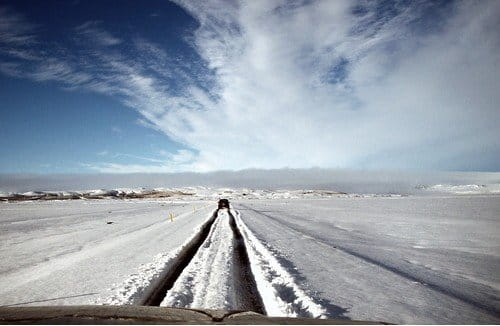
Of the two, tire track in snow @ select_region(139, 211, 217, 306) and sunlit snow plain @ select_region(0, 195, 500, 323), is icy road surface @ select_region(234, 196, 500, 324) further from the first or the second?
tire track in snow @ select_region(139, 211, 217, 306)

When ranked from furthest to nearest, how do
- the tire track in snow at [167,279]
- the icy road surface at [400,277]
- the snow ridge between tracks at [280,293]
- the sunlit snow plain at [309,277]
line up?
the tire track in snow at [167,279] < the sunlit snow plain at [309,277] < the icy road surface at [400,277] < the snow ridge between tracks at [280,293]

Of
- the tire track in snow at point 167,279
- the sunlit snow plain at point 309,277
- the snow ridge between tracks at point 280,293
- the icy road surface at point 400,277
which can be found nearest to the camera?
the snow ridge between tracks at point 280,293

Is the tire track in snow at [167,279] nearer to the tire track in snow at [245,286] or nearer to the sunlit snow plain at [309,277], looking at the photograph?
the sunlit snow plain at [309,277]

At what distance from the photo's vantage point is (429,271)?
7.20 meters

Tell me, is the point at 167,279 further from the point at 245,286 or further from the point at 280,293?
the point at 280,293

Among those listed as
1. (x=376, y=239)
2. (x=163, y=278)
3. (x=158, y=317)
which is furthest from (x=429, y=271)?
(x=158, y=317)

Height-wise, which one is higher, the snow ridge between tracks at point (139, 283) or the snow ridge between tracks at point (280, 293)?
the snow ridge between tracks at point (280, 293)

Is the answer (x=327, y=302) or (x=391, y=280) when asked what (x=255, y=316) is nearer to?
(x=327, y=302)

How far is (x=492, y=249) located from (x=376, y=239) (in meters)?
3.97

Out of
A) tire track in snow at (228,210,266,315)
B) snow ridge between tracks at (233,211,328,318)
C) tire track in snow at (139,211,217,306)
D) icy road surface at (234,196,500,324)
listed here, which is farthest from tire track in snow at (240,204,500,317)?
tire track in snow at (139,211,217,306)

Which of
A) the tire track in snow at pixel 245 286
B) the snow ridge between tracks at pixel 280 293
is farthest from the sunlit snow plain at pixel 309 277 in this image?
the tire track in snow at pixel 245 286

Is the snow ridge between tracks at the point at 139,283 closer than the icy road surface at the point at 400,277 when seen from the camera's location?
No

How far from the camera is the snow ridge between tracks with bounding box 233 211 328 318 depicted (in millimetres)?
4375

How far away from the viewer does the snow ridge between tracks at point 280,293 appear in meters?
4.38
